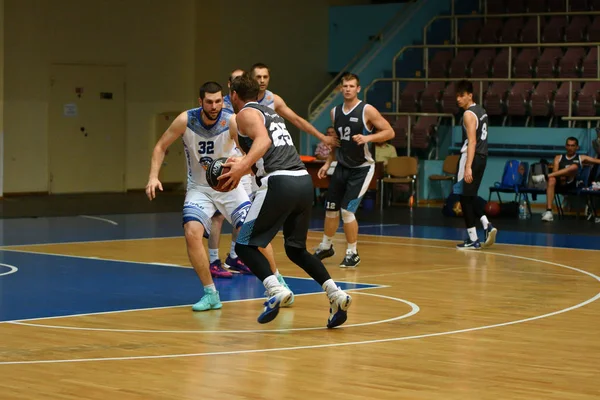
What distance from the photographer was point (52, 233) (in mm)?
15602

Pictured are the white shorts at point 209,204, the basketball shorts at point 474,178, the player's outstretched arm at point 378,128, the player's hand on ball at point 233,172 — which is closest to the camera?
the player's hand on ball at point 233,172

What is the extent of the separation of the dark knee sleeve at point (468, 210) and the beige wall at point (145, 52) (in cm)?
1107

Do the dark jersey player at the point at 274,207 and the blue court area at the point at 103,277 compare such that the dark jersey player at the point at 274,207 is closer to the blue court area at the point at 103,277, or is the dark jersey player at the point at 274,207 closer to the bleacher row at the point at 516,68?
the blue court area at the point at 103,277

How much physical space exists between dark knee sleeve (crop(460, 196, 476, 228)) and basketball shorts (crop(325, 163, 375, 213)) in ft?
7.52

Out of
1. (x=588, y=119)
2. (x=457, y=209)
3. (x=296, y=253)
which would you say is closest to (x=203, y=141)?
(x=296, y=253)

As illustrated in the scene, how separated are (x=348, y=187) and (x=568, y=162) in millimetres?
7979

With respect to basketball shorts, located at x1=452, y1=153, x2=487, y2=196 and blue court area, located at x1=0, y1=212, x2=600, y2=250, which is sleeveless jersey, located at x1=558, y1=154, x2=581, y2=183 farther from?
basketball shorts, located at x1=452, y1=153, x2=487, y2=196

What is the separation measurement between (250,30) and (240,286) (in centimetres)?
1517

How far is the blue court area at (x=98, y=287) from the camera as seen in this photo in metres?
9.11

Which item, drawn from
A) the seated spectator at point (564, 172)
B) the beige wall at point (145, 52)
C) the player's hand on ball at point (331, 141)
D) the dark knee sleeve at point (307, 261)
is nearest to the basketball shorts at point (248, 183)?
the player's hand on ball at point (331, 141)

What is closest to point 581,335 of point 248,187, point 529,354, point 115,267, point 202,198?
point 529,354

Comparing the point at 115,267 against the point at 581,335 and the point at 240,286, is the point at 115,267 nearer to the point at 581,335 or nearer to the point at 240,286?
the point at 240,286

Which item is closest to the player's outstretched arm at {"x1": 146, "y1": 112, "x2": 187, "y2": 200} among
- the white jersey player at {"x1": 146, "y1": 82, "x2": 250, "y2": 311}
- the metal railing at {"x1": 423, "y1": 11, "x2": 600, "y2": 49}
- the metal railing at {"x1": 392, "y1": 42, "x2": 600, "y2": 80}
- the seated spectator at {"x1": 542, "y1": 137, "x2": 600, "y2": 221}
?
the white jersey player at {"x1": 146, "y1": 82, "x2": 250, "y2": 311}

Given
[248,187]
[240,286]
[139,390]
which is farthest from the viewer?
[248,187]
